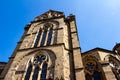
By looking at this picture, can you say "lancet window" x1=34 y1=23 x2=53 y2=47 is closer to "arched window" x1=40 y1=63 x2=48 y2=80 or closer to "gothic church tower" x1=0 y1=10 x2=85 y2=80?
"gothic church tower" x1=0 y1=10 x2=85 y2=80

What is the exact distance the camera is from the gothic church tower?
13.6 meters

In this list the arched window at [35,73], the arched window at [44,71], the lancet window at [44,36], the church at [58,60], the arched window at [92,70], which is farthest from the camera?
the lancet window at [44,36]

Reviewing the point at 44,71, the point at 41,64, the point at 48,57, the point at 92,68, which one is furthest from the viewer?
the point at 92,68

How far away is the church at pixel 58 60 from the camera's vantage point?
1373cm

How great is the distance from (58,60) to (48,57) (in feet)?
4.31

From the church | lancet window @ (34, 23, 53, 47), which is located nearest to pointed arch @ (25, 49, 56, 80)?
the church

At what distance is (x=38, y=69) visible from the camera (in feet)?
47.6

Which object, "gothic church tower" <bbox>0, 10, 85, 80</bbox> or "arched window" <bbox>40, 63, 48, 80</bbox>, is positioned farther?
"gothic church tower" <bbox>0, 10, 85, 80</bbox>

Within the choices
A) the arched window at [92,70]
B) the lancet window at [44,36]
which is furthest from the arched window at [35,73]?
the arched window at [92,70]

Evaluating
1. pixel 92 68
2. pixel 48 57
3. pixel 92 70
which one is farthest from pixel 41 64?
pixel 92 68

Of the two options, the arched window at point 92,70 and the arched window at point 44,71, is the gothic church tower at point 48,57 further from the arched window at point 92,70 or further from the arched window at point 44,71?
the arched window at point 92,70

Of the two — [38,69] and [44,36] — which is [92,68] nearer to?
[38,69]

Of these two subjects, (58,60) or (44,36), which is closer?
(58,60)

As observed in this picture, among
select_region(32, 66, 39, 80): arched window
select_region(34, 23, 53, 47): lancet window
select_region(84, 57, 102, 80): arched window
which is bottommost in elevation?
select_region(32, 66, 39, 80): arched window
